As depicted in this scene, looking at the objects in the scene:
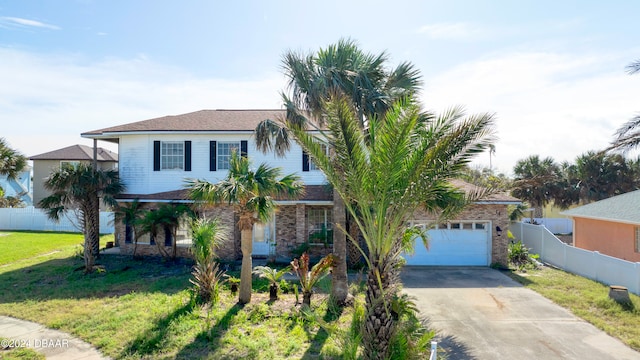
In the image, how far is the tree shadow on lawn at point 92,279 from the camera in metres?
12.0

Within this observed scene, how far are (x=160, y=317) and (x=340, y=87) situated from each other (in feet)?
24.1

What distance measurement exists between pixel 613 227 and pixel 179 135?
19696mm

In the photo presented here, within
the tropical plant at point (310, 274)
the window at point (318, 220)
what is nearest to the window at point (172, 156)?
the window at point (318, 220)

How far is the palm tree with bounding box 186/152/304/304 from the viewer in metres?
9.91

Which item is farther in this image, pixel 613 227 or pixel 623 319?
pixel 613 227

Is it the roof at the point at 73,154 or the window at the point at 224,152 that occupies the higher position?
the roof at the point at 73,154

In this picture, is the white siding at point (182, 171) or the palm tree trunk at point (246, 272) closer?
the palm tree trunk at point (246, 272)

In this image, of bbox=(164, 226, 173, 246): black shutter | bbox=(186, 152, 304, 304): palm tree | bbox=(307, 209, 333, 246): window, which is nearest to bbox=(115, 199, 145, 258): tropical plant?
bbox=(164, 226, 173, 246): black shutter

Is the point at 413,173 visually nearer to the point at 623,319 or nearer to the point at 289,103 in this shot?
the point at 289,103

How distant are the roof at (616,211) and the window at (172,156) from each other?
18.6 m

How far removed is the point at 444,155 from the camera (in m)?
6.88

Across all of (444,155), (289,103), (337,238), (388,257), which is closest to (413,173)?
(444,155)

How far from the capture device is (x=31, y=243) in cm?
2188

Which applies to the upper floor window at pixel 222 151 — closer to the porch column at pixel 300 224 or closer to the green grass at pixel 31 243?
the porch column at pixel 300 224
